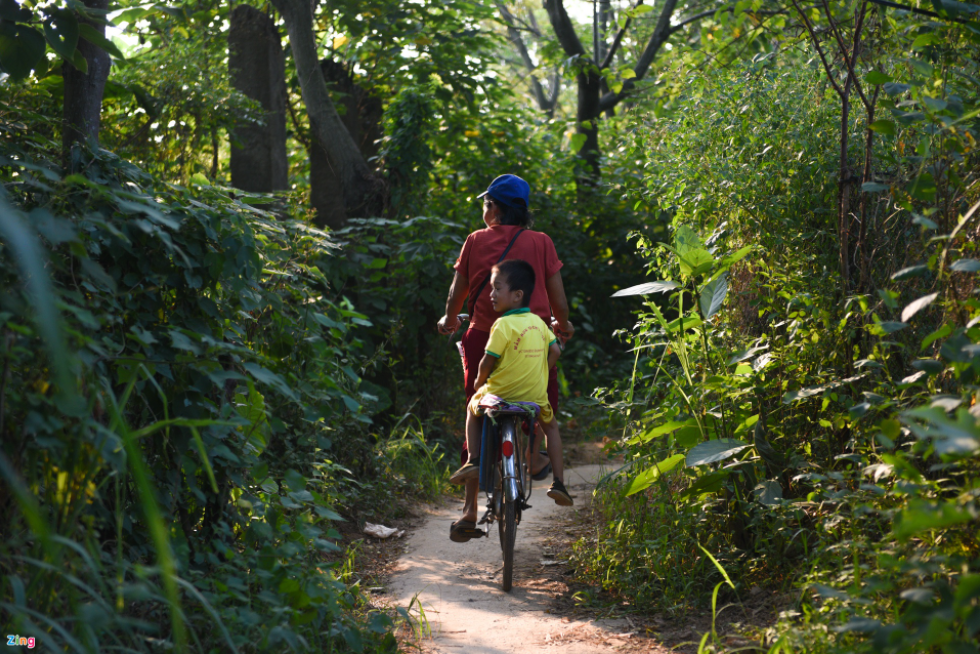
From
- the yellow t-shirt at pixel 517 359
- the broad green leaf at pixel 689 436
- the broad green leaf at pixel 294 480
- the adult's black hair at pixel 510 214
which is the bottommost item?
the broad green leaf at pixel 689 436

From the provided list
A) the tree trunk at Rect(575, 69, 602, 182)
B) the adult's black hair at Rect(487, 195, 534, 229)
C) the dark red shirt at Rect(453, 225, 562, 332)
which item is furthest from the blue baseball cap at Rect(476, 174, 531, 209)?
the tree trunk at Rect(575, 69, 602, 182)

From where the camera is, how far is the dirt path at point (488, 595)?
313 cm

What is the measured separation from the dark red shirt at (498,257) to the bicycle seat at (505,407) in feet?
1.83

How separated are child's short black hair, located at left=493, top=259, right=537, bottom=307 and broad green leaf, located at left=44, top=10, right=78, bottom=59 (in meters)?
2.08

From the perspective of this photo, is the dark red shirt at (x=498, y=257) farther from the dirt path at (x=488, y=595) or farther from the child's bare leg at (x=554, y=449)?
the dirt path at (x=488, y=595)

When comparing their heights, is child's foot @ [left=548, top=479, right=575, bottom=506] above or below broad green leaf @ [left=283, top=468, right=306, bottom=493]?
below

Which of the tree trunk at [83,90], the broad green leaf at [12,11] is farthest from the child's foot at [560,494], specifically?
the broad green leaf at [12,11]

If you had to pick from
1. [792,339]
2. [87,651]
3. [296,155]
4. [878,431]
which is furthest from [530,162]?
[87,651]

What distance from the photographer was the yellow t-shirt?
381cm

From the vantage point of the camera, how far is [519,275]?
3.95 m

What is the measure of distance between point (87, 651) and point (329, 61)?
28.8 feet

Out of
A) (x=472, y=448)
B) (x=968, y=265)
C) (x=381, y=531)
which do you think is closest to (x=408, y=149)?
(x=381, y=531)

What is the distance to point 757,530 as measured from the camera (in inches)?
130

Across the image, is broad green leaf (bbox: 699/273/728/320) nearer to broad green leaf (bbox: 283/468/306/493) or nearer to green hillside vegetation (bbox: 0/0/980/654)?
green hillside vegetation (bbox: 0/0/980/654)
